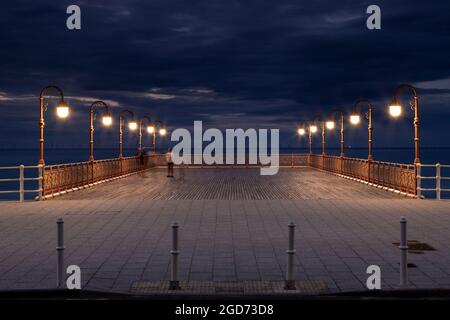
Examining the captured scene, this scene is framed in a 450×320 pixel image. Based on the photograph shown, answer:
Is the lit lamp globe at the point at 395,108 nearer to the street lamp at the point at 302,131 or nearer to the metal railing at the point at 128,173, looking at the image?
the metal railing at the point at 128,173

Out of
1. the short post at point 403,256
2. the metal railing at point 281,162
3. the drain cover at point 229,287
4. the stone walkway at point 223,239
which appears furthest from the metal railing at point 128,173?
the short post at point 403,256

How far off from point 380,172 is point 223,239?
16926 millimetres

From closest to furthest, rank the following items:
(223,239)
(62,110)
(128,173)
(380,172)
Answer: (223,239), (62,110), (380,172), (128,173)

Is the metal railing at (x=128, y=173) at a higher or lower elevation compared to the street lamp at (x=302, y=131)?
lower

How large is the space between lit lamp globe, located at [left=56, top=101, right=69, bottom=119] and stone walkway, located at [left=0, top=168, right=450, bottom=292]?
378 centimetres

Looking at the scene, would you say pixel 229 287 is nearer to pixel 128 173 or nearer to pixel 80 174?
pixel 80 174

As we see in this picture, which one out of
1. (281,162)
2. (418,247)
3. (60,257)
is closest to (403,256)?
(418,247)

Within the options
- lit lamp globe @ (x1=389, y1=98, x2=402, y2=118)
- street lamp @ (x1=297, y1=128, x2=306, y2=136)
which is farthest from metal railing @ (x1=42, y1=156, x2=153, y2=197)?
street lamp @ (x1=297, y1=128, x2=306, y2=136)

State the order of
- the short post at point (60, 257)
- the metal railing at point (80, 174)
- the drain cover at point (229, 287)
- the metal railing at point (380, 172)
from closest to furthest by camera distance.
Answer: the drain cover at point (229, 287)
the short post at point (60, 257)
the metal railing at point (80, 174)
the metal railing at point (380, 172)

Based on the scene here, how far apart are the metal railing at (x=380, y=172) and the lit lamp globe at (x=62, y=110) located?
1323 cm

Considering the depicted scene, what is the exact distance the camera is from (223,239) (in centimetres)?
1320

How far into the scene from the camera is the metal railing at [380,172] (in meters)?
23.8
